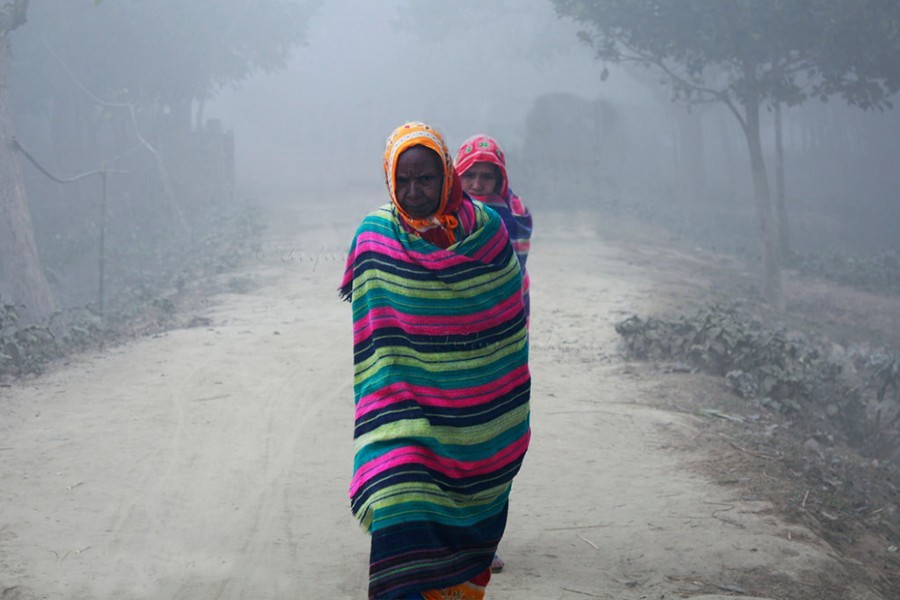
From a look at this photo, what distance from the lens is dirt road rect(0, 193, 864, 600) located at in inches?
176

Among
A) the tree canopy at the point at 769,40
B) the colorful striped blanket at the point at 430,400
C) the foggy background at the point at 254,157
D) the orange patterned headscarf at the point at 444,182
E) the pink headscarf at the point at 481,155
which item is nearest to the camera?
the colorful striped blanket at the point at 430,400

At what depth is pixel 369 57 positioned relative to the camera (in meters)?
66.4

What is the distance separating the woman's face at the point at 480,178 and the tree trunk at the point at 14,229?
1091 cm

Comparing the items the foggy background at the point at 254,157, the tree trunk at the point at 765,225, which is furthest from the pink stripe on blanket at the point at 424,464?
the tree trunk at the point at 765,225

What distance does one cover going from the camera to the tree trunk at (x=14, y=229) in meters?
14.1

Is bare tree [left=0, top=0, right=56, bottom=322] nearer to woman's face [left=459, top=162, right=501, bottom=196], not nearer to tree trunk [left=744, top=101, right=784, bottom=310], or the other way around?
woman's face [left=459, top=162, right=501, bottom=196]

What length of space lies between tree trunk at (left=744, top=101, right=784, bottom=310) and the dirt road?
22.1 ft

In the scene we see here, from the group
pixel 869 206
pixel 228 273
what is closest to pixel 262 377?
pixel 228 273

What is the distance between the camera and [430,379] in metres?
3.18

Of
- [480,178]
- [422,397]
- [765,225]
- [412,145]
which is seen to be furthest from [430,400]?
[765,225]

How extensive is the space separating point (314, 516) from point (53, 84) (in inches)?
911

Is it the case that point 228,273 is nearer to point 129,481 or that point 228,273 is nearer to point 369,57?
point 129,481

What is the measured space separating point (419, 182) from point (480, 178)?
5.98 ft

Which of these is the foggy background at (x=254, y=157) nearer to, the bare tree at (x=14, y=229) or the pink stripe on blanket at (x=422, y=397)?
the bare tree at (x=14, y=229)
